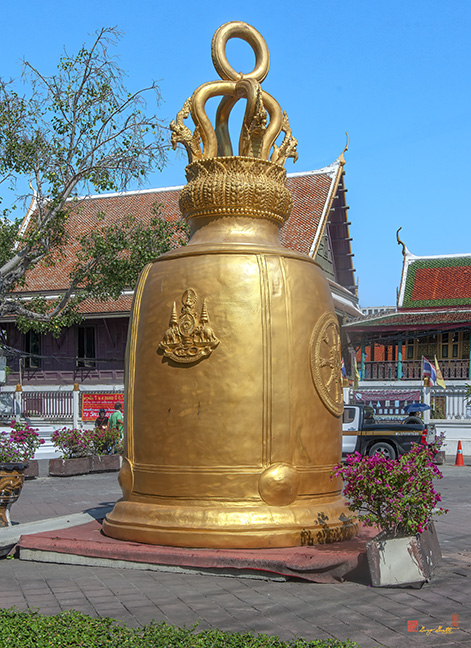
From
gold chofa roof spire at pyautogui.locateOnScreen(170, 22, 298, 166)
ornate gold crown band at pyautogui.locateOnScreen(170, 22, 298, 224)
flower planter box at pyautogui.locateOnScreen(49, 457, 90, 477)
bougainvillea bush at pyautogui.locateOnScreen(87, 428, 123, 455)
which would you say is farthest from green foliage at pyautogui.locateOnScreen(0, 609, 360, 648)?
bougainvillea bush at pyautogui.locateOnScreen(87, 428, 123, 455)

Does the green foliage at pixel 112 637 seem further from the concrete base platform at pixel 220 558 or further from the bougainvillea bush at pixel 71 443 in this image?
the bougainvillea bush at pixel 71 443

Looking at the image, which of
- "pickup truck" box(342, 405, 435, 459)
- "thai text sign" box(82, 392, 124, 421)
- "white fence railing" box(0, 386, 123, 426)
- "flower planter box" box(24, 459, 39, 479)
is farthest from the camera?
"white fence railing" box(0, 386, 123, 426)

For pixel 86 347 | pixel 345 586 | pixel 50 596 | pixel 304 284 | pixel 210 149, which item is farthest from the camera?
pixel 86 347

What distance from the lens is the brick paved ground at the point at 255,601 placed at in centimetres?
463

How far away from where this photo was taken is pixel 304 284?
681cm

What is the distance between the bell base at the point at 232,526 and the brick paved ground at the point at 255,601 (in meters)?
0.32

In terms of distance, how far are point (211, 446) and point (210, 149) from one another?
287cm

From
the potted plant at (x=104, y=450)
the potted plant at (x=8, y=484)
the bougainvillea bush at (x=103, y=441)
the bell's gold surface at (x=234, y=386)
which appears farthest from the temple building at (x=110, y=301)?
the bell's gold surface at (x=234, y=386)

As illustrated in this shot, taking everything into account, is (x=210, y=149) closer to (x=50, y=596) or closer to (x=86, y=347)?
(x=50, y=596)

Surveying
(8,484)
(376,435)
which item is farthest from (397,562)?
(376,435)

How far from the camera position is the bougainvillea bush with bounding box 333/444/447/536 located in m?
5.65

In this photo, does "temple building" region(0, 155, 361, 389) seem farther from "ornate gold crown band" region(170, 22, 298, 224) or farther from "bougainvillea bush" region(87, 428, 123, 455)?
"ornate gold crown band" region(170, 22, 298, 224)

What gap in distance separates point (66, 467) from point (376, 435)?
750 centimetres

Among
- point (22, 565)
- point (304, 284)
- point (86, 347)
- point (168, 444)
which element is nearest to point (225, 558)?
point (168, 444)
